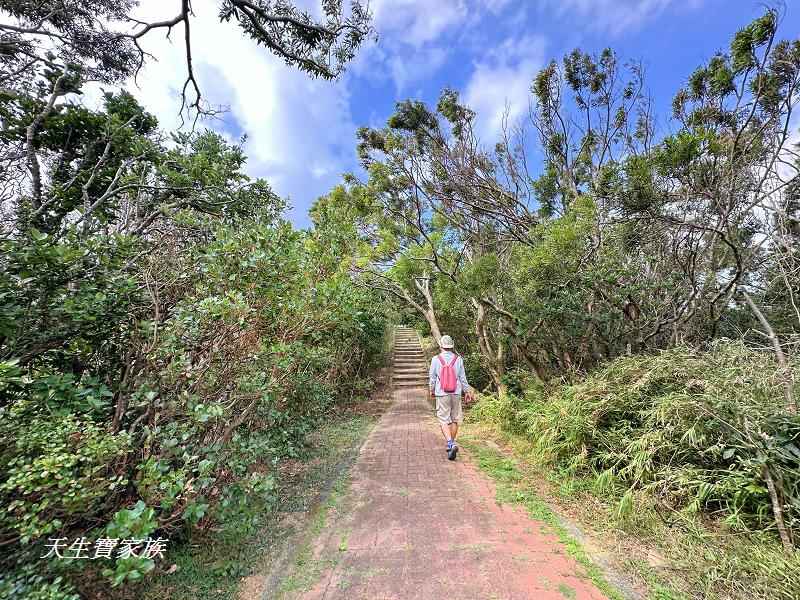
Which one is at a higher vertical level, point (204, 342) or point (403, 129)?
point (403, 129)

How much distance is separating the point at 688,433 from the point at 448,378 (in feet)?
8.52

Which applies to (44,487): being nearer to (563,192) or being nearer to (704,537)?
(704,537)

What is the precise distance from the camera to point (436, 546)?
2479mm

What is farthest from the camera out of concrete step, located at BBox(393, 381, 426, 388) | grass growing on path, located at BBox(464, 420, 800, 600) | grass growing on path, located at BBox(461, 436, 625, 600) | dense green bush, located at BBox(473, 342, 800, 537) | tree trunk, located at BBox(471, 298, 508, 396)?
concrete step, located at BBox(393, 381, 426, 388)

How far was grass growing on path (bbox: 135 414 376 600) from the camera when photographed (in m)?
2.02

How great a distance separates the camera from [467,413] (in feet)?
22.8

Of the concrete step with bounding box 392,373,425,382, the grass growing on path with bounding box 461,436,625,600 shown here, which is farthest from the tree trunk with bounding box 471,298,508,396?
the concrete step with bounding box 392,373,425,382

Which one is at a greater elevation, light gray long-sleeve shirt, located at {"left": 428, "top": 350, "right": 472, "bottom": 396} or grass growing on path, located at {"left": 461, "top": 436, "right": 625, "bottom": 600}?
light gray long-sleeve shirt, located at {"left": 428, "top": 350, "right": 472, "bottom": 396}

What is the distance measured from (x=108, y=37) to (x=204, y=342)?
5492 mm

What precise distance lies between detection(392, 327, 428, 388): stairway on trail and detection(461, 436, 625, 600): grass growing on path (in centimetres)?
522

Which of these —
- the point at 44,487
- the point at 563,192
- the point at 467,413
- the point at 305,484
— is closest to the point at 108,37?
the point at 44,487

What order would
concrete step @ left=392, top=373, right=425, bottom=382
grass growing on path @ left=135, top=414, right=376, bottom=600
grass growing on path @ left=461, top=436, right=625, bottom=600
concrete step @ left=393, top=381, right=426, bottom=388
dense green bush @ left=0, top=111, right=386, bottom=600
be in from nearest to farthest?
dense green bush @ left=0, top=111, right=386, bottom=600, grass growing on path @ left=135, top=414, right=376, bottom=600, grass growing on path @ left=461, top=436, right=625, bottom=600, concrete step @ left=393, top=381, right=426, bottom=388, concrete step @ left=392, top=373, right=425, bottom=382

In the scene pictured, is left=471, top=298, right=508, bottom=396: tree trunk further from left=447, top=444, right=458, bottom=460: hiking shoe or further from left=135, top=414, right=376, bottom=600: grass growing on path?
left=135, top=414, right=376, bottom=600: grass growing on path

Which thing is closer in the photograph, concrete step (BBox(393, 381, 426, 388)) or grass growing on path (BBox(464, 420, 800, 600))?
grass growing on path (BBox(464, 420, 800, 600))
